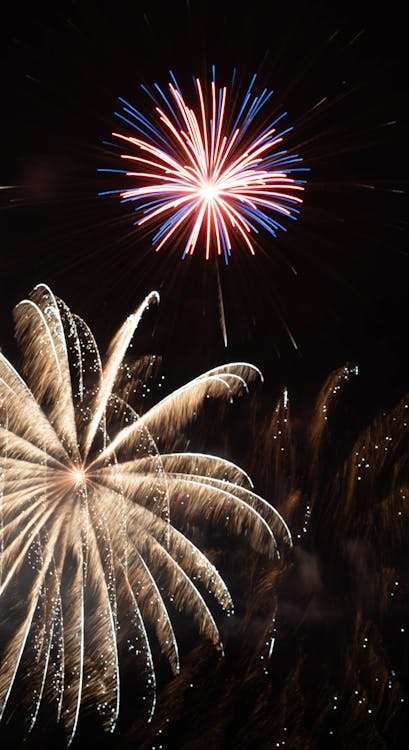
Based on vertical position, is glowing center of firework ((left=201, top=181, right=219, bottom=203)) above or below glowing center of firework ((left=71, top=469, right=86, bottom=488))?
above

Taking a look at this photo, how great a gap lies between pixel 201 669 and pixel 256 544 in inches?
134

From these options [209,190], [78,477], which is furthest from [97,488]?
[209,190]

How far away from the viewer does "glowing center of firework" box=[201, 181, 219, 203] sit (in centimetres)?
1295

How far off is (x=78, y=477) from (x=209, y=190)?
5.21 meters

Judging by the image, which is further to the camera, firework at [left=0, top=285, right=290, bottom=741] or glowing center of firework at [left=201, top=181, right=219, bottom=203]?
firework at [left=0, top=285, right=290, bottom=741]

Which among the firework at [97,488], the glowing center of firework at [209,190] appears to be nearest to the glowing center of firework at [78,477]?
the firework at [97,488]

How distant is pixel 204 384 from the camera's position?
15000 millimetres

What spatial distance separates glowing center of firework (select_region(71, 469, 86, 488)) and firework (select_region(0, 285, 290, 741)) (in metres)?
0.02

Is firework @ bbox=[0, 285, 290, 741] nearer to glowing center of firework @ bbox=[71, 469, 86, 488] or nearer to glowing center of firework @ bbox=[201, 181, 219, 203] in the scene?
glowing center of firework @ bbox=[71, 469, 86, 488]

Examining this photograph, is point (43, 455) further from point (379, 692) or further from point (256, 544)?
point (379, 692)

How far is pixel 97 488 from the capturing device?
14.8 metres

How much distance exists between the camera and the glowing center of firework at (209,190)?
42.5 ft

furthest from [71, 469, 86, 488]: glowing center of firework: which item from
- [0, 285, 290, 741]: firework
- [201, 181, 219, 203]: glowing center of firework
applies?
[201, 181, 219, 203]: glowing center of firework

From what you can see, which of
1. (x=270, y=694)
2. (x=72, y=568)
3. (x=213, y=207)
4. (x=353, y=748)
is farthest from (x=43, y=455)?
(x=353, y=748)
